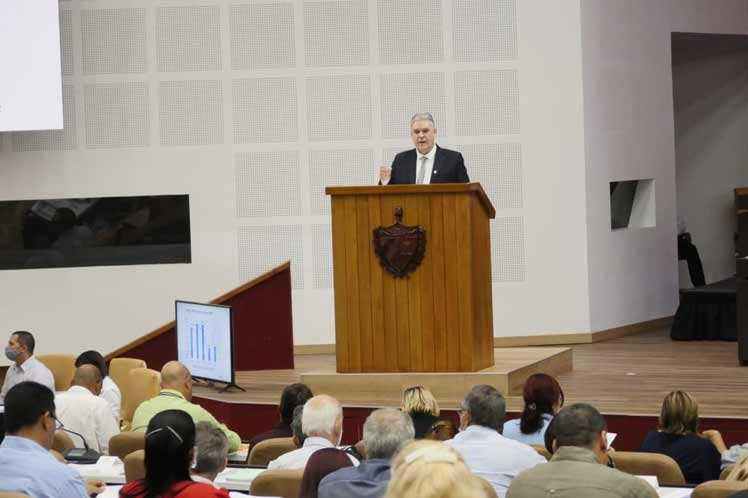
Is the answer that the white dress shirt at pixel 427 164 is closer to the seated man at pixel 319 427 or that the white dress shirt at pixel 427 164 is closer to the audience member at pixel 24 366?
the audience member at pixel 24 366

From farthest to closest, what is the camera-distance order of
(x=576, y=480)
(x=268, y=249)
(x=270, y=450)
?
(x=268, y=249)
(x=270, y=450)
(x=576, y=480)

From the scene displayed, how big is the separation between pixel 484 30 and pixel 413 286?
439 centimetres

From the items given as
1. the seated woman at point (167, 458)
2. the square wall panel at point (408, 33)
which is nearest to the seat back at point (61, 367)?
the square wall panel at point (408, 33)

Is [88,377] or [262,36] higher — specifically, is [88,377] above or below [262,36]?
below

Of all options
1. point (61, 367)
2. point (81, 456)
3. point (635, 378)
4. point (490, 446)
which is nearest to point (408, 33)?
point (635, 378)

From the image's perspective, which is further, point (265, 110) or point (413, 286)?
point (265, 110)

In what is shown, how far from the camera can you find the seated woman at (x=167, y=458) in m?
3.82

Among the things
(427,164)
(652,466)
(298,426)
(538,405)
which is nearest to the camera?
(652,466)

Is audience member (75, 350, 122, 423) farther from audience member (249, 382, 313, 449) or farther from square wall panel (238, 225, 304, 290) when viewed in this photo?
square wall panel (238, 225, 304, 290)

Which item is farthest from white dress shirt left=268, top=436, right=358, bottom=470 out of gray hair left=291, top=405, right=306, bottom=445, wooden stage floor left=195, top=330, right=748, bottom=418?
wooden stage floor left=195, top=330, right=748, bottom=418

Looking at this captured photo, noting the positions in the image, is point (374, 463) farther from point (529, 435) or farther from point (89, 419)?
point (89, 419)

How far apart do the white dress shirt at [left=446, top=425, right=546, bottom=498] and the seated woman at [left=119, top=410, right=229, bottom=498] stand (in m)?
1.31

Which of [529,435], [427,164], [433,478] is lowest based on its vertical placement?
[529,435]

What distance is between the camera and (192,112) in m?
11.6
